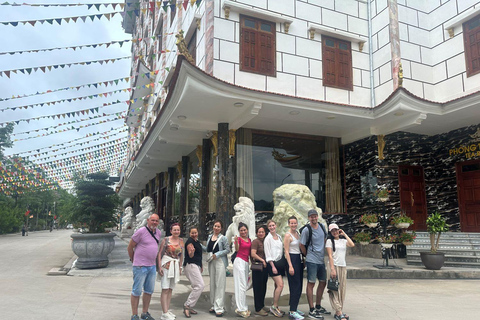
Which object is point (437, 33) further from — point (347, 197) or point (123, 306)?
point (123, 306)

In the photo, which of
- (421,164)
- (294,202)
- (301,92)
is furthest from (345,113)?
(421,164)

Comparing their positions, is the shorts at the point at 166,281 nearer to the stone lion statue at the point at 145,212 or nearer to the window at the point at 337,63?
the window at the point at 337,63

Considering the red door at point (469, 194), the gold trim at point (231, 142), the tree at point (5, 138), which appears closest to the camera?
the gold trim at point (231, 142)

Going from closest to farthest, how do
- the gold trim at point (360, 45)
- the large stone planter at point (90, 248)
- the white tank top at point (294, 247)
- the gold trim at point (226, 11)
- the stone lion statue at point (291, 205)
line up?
the white tank top at point (294, 247) < the stone lion statue at point (291, 205) < the large stone planter at point (90, 248) < the gold trim at point (226, 11) < the gold trim at point (360, 45)

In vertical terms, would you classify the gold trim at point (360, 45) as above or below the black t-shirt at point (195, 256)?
above

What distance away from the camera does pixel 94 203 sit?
35.3ft

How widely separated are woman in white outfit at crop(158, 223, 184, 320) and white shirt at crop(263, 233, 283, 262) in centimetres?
136

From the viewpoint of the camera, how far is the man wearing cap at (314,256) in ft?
18.3

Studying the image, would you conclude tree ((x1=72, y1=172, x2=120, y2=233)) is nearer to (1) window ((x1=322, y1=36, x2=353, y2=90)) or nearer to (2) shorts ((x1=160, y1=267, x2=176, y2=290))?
(2) shorts ((x1=160, y1=267, x2=176, y2=290))

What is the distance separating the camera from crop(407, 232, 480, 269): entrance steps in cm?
1027

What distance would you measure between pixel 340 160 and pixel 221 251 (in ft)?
30.6

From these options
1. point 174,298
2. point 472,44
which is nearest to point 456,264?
point 472,44

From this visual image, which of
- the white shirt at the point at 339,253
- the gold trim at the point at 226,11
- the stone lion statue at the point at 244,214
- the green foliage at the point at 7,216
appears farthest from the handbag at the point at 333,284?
the green foliage at the point at 7,216

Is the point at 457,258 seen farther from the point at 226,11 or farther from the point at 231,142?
the point at 226,11
